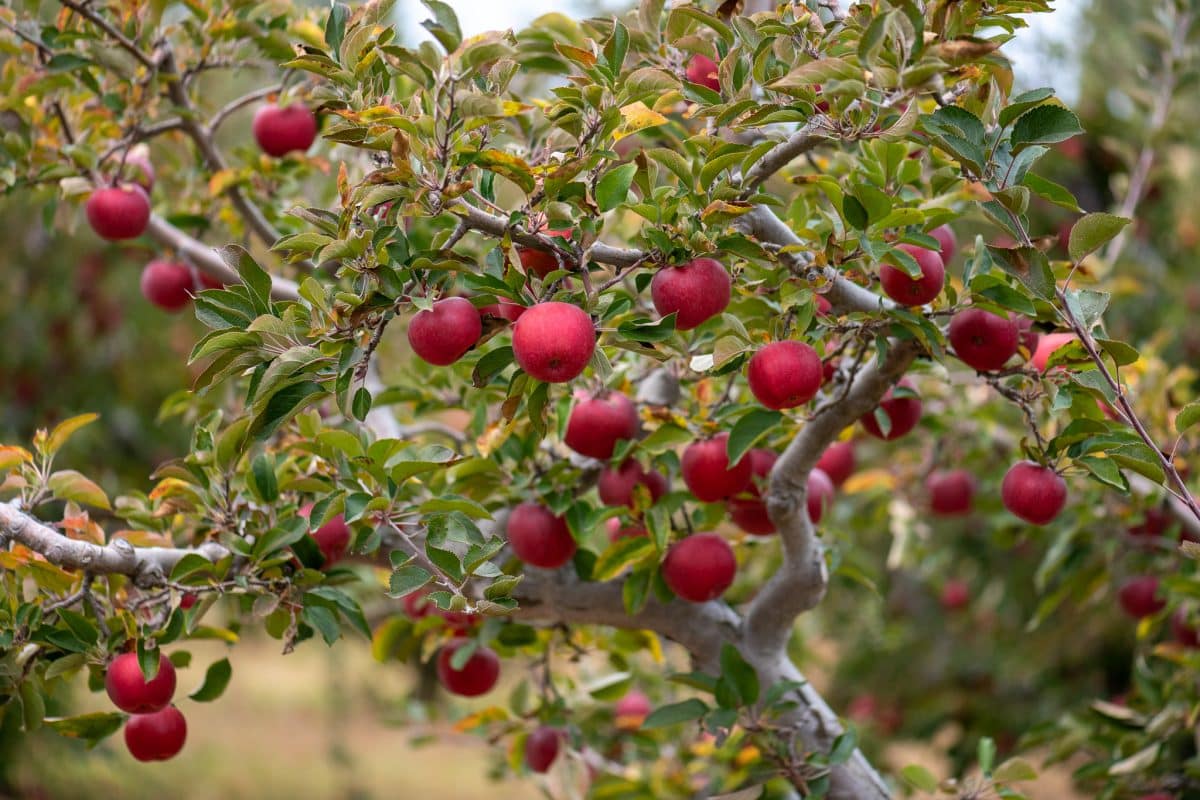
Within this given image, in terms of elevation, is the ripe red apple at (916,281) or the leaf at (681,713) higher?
the ripe red apple at (916,281)

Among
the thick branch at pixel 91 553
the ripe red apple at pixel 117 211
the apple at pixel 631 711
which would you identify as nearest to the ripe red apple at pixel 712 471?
the thick branch at pixel 91 553

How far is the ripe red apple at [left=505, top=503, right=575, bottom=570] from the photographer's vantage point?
69.4 inches

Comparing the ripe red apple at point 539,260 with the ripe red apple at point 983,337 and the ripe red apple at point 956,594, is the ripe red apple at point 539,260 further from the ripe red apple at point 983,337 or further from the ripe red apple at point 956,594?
the ripe red apple at point 956,594

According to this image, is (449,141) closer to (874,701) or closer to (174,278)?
(174,278)

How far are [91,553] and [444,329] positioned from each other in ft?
2.15

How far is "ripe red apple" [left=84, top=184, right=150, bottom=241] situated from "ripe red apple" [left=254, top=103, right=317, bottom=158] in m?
0.33

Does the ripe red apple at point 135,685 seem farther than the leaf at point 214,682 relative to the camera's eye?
No

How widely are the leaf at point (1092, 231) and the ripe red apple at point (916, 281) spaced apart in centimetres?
18

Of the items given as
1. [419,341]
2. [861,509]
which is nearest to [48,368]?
[861,509]

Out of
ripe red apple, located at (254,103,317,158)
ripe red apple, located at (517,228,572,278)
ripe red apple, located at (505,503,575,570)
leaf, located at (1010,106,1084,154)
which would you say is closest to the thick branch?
ripe red apple, located at (505,503,575,570)

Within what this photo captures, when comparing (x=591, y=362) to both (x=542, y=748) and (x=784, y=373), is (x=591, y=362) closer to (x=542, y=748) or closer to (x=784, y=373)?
(x=784, y=373)

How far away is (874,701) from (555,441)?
11.1 feet

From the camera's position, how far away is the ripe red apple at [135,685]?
156 centimetres

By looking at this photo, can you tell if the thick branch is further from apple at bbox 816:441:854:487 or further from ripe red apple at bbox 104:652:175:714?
apple at bbox 816:441:854:487
